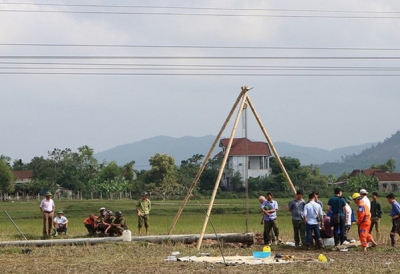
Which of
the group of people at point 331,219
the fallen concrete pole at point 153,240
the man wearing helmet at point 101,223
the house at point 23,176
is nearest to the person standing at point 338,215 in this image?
the group of people at point 331,219

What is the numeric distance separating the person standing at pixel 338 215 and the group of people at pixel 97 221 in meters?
6.22

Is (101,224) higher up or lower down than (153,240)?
higher up

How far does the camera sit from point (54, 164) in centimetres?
10956

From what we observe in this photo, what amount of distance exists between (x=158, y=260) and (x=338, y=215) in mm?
5613

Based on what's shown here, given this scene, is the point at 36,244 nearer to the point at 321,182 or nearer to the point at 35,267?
Result: the point at 35,267

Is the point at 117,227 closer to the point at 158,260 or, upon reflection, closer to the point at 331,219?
the point at 158,260

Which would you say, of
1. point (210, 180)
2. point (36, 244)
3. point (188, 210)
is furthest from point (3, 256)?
point (210, 180)

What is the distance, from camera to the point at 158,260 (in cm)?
1741

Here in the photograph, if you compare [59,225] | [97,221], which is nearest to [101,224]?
[97,221]

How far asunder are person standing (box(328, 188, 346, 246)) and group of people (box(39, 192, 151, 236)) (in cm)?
622

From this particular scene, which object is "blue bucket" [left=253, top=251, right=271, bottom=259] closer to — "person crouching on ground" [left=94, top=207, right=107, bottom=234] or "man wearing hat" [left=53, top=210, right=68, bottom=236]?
"person crouching on ground" [left=94, top=207, right=107, bottom=234]

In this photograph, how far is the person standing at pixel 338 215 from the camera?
812 inches

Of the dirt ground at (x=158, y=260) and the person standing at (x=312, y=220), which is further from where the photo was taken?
the person standing at (x=312, y=220)

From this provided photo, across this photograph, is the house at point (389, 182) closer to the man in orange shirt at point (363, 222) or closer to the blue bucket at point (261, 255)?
the man in orange shirt at point (363, 222)
